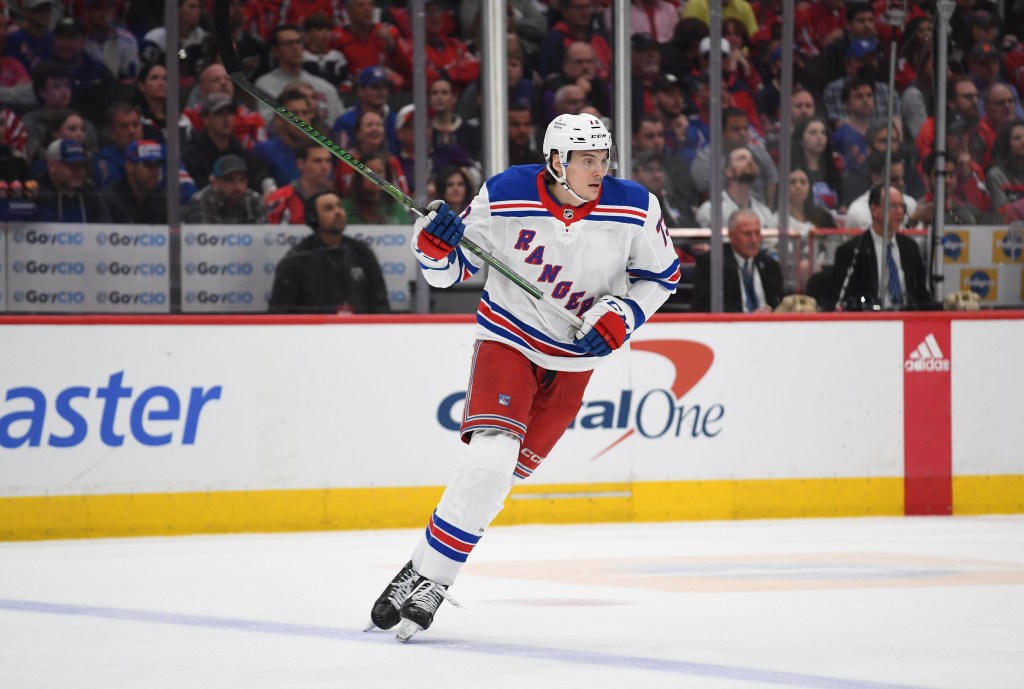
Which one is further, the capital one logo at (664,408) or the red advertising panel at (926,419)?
the red advertising panel at (926,419)

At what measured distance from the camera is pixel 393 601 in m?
3.47

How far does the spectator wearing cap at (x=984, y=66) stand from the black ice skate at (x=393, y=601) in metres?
4.90

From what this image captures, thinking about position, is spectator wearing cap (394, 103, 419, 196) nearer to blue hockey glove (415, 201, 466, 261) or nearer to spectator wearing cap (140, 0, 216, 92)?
spectator wearing cap (140, 0, 216, 92)

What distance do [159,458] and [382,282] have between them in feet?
3.98

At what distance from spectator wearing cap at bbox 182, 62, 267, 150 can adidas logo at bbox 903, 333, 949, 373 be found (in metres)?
3.06

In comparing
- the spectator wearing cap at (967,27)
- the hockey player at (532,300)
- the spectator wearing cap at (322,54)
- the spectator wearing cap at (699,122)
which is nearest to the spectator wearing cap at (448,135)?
the spectator wearing cap at (322,54)

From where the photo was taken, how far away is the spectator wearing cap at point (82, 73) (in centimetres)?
635

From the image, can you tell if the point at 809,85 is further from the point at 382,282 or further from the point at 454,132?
the point at 382,282

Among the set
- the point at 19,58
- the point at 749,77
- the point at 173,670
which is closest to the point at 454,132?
the point at 749,77

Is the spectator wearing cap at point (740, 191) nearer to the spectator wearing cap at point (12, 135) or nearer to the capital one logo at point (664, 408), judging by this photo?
the capital one logo at point (664, 408)

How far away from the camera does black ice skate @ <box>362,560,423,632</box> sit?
3.46 m

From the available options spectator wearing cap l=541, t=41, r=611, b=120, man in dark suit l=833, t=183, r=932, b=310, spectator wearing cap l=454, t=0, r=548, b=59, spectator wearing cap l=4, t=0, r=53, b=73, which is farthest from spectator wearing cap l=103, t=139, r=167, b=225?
man in dark suit l=833, t=183, r=932, b=310

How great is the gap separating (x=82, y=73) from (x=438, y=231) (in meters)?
3.61

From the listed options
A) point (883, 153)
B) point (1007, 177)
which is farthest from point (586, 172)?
point (1007, 177)
